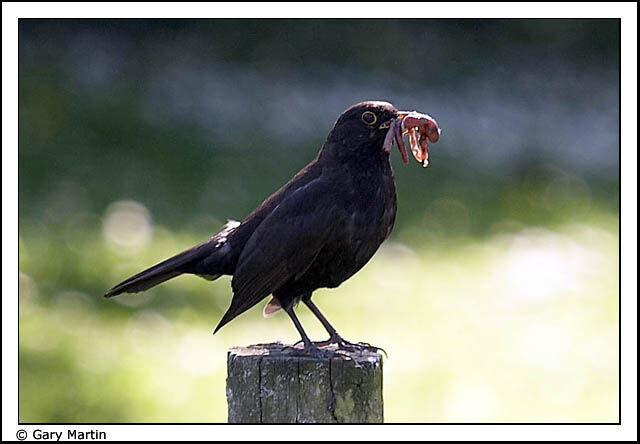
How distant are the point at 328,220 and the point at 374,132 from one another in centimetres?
44

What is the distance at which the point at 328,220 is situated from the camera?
430cm

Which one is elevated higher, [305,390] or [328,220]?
[328,220]

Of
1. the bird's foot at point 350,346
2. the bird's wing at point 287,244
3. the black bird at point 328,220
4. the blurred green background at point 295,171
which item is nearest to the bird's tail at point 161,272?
the black bird at point 328,220

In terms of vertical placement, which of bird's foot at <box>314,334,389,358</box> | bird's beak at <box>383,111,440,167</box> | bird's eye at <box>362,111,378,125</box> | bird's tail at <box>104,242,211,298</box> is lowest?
bird's foot at <box>314,334,389,358</box>

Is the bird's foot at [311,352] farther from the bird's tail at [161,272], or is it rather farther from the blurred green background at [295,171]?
the blurred green background at [295,171]

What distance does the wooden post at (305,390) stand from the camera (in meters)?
3.79

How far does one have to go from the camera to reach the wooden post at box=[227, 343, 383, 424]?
379cm

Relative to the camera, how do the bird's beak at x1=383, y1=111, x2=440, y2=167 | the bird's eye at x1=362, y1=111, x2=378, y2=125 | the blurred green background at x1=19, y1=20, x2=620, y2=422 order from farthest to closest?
the blurred green background at x1=19, y1=20, x2=620, y2=422, the bird's eye at x1=362, y1=111, x2=378, y2=125, the bird's beak at x1=383, y1=111, x2=440, y2=167

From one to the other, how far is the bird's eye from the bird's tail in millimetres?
879

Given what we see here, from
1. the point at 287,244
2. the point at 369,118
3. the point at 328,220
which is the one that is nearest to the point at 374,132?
the point at 369,118

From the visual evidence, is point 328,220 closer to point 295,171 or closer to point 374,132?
point 374,132

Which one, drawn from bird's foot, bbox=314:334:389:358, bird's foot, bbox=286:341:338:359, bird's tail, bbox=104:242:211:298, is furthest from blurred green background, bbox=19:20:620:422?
bird's foot, bbox=286:341:338:359

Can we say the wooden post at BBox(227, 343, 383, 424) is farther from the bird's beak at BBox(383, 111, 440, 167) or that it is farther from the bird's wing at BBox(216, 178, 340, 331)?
the bird's beak at BBox(383, 111, 440, 167)

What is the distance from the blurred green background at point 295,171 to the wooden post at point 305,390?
96.8 inches
